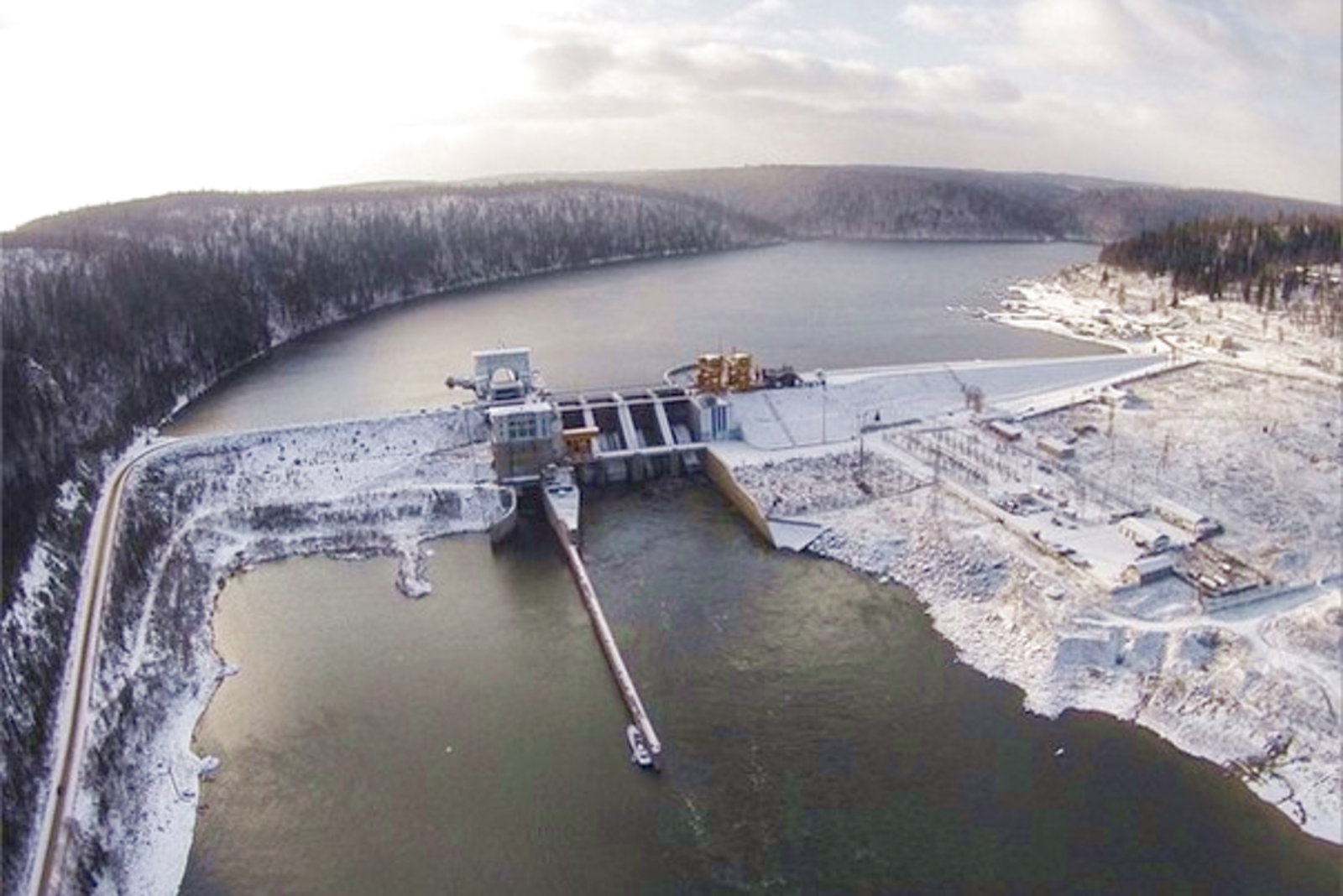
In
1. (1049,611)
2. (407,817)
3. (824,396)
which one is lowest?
(407,817)

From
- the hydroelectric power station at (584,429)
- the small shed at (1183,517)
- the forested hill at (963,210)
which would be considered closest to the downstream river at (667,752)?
the hydroelectric power station at (584,429)

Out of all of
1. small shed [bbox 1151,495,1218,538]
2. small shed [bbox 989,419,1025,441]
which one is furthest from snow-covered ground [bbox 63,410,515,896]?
small shed [bbox 1151,495,1218,538]

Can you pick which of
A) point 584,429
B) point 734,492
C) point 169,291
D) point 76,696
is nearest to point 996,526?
point 734,492

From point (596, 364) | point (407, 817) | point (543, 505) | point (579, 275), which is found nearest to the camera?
point (407, 817)

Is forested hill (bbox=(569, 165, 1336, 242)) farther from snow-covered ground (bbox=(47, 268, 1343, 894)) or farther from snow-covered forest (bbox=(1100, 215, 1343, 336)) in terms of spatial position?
snow-covered ground (bbox=(47, 268, 1343, 894))

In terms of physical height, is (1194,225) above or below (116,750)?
above

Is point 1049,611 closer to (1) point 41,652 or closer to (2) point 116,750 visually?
(2) point 116,750

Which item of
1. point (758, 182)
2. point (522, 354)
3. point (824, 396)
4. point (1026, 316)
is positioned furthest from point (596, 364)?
point (758, 182)
